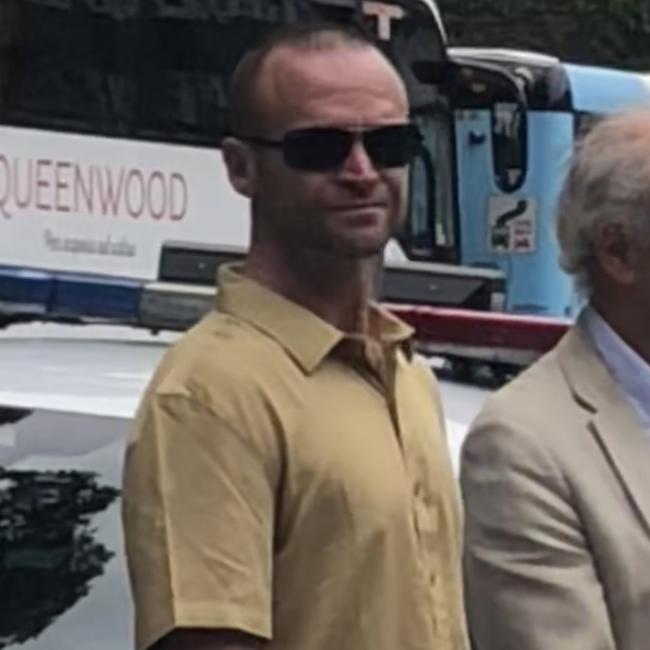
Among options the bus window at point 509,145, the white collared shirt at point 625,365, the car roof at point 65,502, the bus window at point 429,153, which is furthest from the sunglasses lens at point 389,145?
the bus window at point 509,145

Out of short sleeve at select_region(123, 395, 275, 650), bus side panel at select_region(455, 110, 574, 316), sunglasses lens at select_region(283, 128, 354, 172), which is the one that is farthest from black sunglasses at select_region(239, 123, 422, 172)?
bus side panel at select_region(455, 110, 574, 316)

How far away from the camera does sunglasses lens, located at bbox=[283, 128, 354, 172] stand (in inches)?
108

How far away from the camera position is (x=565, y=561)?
3.02 metres

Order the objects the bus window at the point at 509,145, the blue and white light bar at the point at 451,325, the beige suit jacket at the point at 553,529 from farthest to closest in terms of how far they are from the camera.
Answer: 1. the bus window at the point at 509,145
2. the blue and white light bar at the point at 451,325
3. the beige suit jacket at the point at 553,529

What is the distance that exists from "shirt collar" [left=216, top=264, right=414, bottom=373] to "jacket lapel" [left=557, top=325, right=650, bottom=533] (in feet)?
1.44

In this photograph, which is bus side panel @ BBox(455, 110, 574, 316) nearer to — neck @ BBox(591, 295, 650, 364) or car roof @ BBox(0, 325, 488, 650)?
car roof @ BBox(0, 325, 488, 650)

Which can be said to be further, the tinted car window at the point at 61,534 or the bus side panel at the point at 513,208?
Answer: the bus side panel at the point at 513,208

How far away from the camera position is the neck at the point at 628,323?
3.14 meters

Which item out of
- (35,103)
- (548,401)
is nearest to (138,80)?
(35,103)

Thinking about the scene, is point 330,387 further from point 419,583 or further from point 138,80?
point 138,80

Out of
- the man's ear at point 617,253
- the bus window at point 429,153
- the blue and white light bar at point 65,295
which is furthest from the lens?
the bus window at point 429,153

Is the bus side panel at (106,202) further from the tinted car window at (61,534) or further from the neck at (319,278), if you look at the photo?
the neck at (319,278)

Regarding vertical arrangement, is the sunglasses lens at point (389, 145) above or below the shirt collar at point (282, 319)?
above

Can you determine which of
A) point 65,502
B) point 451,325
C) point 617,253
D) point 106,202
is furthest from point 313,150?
point 106,202
